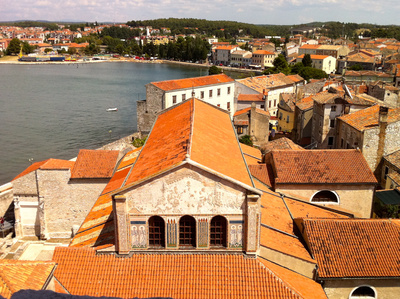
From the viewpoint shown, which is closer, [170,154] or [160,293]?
[160,293]

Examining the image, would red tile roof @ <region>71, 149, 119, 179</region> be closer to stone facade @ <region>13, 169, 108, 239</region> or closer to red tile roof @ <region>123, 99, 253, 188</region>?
stone facade @ <region>13, 169, 108, 239</region>

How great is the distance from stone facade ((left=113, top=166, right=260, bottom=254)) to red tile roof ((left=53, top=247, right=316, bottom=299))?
46cm

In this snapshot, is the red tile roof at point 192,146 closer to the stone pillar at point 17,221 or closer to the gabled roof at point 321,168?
the gabled roof at point 321,168

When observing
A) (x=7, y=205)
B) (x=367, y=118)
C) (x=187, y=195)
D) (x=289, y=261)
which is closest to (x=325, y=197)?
(x=289, y=261)

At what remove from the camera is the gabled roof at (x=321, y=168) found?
20.5 metres

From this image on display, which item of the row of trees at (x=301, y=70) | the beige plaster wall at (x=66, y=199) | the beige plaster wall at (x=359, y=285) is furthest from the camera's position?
the row of trees at (x=301, y=70)

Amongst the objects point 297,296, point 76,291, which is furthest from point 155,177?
point 297,296

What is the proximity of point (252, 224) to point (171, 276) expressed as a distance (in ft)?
10.3

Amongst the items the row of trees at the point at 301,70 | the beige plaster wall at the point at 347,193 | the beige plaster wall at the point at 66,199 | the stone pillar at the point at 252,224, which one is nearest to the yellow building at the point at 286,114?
the beige plaster wall at the point at 347,193

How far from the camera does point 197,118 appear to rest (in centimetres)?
1936

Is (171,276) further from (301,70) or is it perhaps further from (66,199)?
(301,70)

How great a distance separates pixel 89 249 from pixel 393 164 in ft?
68.9

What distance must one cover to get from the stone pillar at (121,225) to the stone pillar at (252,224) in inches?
159

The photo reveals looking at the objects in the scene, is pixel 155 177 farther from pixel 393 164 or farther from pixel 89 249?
pixel 393 164
